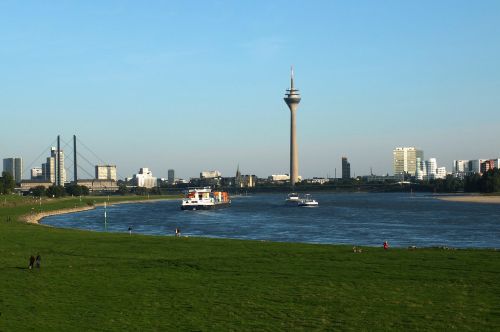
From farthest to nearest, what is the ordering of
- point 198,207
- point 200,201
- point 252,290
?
point 198,207 → point 200,201 → point 252,290

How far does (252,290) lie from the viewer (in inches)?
1105

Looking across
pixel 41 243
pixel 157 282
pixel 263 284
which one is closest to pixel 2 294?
pixel 157 282

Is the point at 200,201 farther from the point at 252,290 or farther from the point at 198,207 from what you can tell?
the point at 252,290


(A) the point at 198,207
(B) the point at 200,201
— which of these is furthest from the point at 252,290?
(A) the point at 198,207

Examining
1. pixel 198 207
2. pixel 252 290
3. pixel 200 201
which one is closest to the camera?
pixel 252 290

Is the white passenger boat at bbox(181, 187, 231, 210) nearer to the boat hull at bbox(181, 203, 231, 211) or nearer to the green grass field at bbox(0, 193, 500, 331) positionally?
the boat hull at bbox(181, 203, 231, 211)

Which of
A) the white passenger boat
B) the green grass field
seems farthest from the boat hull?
the green grass field

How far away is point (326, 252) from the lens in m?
41.7

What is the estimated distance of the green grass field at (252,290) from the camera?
74.6 ft

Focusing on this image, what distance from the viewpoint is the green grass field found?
22734 mm

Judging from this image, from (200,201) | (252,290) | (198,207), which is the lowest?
(198,207)

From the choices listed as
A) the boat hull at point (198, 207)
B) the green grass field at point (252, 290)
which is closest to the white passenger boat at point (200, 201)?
the boat hull at point (198, 207)

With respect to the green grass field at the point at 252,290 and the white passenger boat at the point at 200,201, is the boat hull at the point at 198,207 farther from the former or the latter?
the green grass field at the point at 252,290

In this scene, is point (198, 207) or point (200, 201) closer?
point (200, 201)
